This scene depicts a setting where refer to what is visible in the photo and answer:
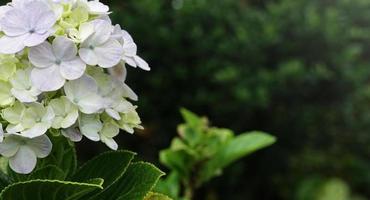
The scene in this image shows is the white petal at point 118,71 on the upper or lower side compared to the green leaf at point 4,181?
upper

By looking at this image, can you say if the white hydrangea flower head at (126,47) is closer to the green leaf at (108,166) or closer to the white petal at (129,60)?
the white petal at (129,60)

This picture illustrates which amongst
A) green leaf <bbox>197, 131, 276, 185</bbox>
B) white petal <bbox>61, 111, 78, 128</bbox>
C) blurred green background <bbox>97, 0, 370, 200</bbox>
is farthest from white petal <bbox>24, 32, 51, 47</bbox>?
blurred green background <bbox>97, 0, 370, 200</bbox>

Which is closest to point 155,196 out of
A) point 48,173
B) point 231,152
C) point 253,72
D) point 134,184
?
point 134,184

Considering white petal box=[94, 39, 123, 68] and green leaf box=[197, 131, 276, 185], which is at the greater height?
white petal box=[94, 39, 123, 68]

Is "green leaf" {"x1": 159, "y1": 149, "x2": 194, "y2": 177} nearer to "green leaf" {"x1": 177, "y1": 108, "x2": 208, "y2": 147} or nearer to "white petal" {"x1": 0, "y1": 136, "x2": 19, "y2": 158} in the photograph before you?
"green leaf" {"x1": 177, "y1": 108, "x2": 208, "y2": 147}

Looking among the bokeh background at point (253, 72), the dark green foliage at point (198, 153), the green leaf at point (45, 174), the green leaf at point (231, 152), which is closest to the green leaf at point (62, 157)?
the green leaf at point (45, 174)

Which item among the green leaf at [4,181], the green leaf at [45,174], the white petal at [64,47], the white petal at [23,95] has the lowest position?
the green leaf at [4,181]

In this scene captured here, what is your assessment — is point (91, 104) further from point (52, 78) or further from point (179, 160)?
point (179, 160)

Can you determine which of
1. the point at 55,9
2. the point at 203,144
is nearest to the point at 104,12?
the point at 55,9
